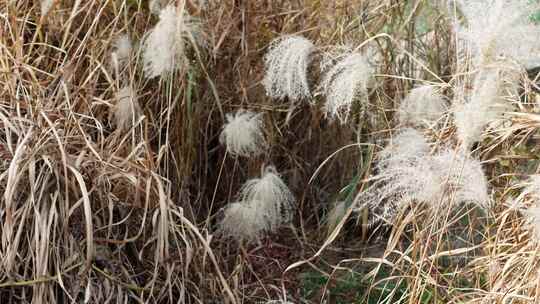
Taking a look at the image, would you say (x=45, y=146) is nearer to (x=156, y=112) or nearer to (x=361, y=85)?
(x=156, y=112)

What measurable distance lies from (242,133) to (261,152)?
26 cm

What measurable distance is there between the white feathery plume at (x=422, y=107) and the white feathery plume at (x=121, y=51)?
82cm

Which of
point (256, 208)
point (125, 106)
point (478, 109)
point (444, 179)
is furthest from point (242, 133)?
point (478, 109)

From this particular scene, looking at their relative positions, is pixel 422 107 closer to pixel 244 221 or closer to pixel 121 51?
pixel 244 221

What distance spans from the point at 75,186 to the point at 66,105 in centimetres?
34

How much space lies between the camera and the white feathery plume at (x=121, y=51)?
101 inches

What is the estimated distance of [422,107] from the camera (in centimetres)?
220

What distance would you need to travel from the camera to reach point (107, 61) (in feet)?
8.83

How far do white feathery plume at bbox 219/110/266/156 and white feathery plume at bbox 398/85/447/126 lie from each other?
1.35 ft

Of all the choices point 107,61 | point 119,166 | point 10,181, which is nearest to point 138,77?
point 107,61

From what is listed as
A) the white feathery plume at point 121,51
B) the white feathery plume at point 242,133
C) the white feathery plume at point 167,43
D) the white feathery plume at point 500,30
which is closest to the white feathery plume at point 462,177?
the white feathery plume at point 500,30

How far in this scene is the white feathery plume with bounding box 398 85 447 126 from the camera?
2154 mm

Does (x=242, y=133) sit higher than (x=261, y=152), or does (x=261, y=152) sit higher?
(x=242, y=133)

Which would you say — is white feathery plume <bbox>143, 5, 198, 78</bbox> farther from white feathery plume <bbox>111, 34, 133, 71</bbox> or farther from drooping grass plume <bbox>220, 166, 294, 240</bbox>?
drooping grass plume <bbox>220, 166, 294, 240</bbox>
